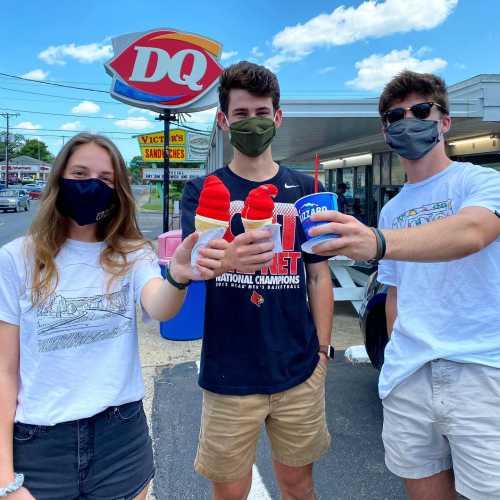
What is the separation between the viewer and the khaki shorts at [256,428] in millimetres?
1945

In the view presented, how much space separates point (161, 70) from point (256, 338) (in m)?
6.77

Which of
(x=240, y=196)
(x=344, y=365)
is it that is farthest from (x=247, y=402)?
(x=344, y=365)

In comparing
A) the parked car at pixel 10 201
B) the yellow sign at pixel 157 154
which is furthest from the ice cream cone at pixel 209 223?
the parked car at pixel 10 201

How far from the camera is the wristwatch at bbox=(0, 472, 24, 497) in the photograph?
4.49 ft

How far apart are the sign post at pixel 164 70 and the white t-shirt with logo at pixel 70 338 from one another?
627 cm

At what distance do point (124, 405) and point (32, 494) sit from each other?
1.26 ft

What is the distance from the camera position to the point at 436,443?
1791mm

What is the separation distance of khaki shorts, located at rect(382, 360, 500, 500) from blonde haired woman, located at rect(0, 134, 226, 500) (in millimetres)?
1025

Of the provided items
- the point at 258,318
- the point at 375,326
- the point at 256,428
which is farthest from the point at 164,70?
the point at 256,428

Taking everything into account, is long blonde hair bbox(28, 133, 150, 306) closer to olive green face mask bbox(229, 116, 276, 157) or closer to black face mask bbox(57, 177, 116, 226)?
black face mask bbox(57, 177, 116, 226)

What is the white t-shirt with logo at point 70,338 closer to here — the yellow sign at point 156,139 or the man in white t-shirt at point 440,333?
the man in white t-shirt at point 440,333

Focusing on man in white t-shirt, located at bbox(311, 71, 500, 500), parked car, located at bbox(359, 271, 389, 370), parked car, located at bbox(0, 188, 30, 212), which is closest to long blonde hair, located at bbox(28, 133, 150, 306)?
man in white t-shirt, located at bbox(311, 71, 500, 500)

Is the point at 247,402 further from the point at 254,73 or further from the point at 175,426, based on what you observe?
the point at 175,426

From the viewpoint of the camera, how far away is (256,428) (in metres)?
1.98
